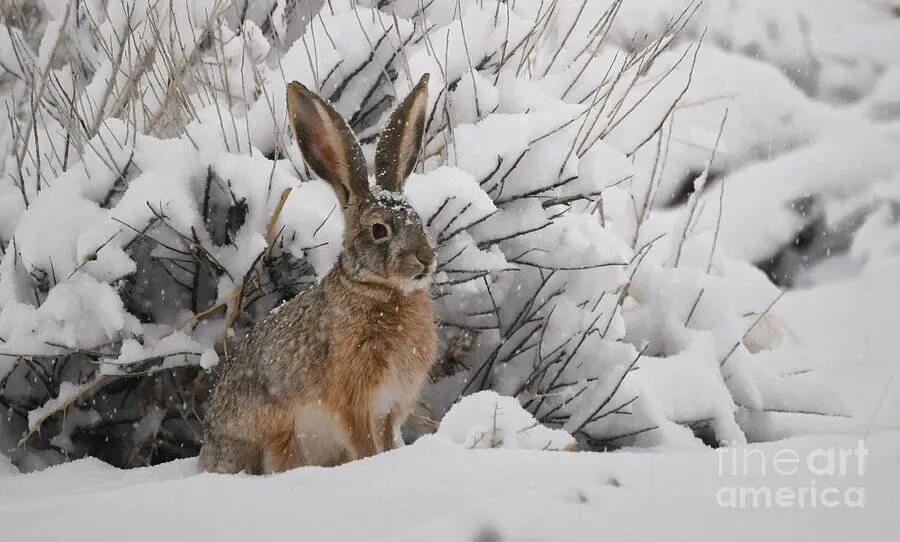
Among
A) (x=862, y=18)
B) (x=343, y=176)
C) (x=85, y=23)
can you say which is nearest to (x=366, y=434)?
(x=343, y=176)

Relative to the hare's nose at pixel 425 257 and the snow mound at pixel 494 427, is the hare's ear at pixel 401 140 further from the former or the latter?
the snow mound at pixel 494 427

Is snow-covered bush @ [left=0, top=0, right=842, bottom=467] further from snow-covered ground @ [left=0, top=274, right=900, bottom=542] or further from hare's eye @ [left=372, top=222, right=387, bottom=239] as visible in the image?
snow-covered ground @ [left=0, top=274, right=900, bottom=542]

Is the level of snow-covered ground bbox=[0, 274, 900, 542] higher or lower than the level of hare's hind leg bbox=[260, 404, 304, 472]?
lower

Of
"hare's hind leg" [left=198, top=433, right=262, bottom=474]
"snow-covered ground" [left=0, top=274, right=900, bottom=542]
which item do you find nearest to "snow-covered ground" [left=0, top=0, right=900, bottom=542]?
"snow-covered ground" [left=0, top=274, right=900, bottom=542]

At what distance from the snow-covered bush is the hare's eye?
0.32 m

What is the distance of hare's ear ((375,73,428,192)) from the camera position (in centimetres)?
276

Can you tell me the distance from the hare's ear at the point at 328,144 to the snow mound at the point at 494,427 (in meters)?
0.75

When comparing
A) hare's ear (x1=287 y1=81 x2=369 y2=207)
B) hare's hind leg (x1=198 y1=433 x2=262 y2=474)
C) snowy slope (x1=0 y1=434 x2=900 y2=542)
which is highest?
hare's ear (x1=287 y1=81 x2=369 y2=207)

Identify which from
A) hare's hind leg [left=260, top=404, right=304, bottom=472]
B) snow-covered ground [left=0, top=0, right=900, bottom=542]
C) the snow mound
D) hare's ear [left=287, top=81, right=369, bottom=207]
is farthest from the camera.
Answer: hare's hind leg [left=260, top=404, right=304, bottom=472]

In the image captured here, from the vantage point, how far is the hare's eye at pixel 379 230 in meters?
2.75

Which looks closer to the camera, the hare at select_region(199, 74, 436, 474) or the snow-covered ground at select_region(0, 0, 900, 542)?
the snow-covered ground at select_region(0, 0, 900, 542)

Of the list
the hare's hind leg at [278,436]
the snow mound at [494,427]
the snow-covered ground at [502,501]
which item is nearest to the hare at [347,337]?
the hare's hind leg at [278,436]

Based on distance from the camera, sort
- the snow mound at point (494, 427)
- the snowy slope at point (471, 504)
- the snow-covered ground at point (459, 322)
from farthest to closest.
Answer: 1. the snow mound at point (494, 427)
2. the snow-covered ground at point (459, 322)
3. the snowy slope at point (471, 504)

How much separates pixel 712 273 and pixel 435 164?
5.80ft
